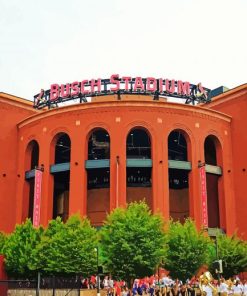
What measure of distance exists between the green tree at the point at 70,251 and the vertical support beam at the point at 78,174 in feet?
30.3

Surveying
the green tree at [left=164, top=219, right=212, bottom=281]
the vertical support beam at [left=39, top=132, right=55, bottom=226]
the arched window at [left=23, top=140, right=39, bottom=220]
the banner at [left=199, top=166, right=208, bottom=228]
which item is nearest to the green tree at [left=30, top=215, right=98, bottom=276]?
the green tree at [left=164, top=219, right=212, bottom=281]

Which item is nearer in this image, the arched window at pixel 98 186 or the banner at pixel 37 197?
the banner at pixel 37 197

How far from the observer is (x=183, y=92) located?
187ft

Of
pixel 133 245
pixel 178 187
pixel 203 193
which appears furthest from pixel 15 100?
pixel 133 245

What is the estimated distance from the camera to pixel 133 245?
1484 inches

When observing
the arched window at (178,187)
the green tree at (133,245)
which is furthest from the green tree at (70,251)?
the arched window at (178,187)

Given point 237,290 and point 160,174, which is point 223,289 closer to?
point 237,290

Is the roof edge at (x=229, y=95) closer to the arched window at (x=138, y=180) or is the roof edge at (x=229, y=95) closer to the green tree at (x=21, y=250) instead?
the arched window at (x=138, y=180)

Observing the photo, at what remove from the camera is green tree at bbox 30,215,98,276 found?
39.4m

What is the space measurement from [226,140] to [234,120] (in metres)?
2.75

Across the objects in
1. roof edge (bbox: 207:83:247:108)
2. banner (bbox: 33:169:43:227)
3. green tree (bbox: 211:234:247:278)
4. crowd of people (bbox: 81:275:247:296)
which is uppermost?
roof edge (bbox: 207:83:247:108)

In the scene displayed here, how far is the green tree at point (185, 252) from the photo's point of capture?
40.0 metres

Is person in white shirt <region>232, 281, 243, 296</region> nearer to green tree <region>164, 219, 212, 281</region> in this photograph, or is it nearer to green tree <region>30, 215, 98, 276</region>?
green tree <region>164, 219, 212, 281</region>

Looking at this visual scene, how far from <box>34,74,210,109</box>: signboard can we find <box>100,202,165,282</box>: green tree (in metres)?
20.2
